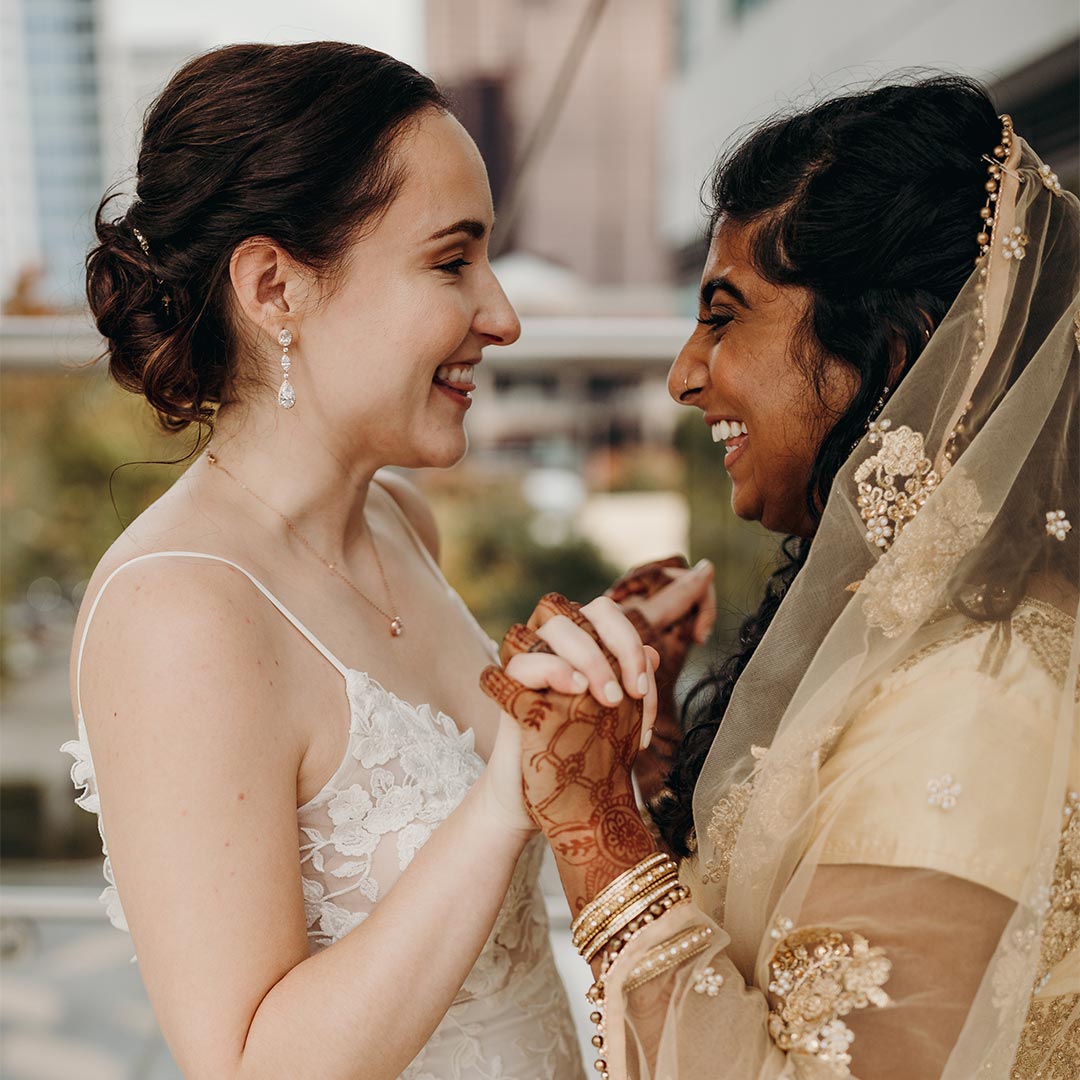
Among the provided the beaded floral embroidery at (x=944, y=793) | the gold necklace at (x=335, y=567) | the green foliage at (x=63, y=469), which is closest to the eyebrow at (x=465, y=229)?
the gold necklace at (x=335, y=567)

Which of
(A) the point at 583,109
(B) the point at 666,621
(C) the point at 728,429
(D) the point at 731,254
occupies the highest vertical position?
(D) the point at 731,254

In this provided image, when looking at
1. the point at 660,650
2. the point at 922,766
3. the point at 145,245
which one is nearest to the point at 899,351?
the point at 922,766

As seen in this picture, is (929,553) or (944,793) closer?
(944,793)

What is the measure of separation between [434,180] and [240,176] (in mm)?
232

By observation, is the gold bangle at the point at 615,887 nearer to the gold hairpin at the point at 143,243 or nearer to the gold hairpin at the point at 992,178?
the gold hairpin at the point at 992,178

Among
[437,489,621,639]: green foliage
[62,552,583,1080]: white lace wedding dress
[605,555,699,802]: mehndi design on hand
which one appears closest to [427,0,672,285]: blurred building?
[437,489,621,639]: green foliage

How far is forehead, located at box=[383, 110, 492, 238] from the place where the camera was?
4.33 feet

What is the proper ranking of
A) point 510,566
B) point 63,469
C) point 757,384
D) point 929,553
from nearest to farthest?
point 929,553 → point 757,384 → point 63,469 → point 510,566

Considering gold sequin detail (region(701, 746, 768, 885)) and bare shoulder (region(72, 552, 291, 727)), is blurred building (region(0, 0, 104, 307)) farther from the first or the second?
gold sequin detail (region(701, 746, 768, 885))

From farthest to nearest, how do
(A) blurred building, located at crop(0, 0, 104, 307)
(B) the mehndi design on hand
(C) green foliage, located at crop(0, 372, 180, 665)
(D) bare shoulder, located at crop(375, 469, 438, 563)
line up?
(C) green foliage, located at crop(0, 372, 180, 665) < (A) blurred building, located at crop(0, 0, 104, 307) < (D) bare shoulder, located at crop(375, 469, 438, 563) < (B) the mehndi design on hand

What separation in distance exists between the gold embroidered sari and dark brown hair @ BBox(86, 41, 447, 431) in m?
0.69

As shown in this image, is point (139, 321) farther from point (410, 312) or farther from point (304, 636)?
point (304, 636)

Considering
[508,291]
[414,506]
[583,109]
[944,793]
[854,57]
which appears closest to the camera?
[944,793]

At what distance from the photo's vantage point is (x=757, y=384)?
126 cm
